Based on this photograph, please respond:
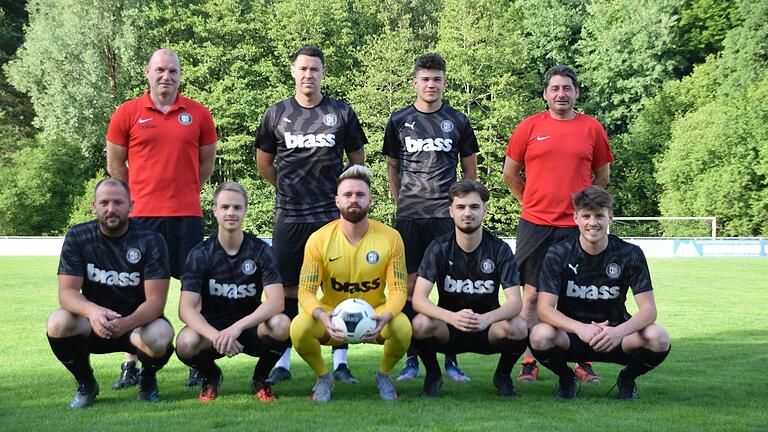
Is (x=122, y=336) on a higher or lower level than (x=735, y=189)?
lower

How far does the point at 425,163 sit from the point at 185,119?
180 cm

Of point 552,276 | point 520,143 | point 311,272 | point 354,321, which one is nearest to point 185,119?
point 311,272

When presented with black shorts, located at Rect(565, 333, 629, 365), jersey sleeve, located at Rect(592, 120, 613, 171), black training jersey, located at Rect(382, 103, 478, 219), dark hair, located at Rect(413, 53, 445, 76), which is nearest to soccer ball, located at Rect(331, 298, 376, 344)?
black shorts, located at Rect(565, 333, 629, 365)

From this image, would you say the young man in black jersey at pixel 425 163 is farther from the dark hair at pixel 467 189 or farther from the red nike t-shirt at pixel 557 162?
the dark hair at pixel 467 189

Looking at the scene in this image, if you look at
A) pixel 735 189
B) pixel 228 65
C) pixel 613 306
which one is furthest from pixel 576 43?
pixel 613 306

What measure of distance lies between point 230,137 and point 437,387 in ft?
117

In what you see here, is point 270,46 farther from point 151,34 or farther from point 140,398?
point 140,398

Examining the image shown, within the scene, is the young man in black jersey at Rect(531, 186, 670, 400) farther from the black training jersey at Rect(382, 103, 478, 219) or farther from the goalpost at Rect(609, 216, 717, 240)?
the goalpost at Rect(609, 216, 717, 240)

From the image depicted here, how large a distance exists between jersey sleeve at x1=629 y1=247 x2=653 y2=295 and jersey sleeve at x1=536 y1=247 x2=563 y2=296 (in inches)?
18.0

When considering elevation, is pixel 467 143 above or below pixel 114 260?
above

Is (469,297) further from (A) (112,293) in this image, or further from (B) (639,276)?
(A) (112,293)

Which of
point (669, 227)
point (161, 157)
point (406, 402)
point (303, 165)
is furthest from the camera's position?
point (669, 227)

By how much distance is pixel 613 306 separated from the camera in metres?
5.61

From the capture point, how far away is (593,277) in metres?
5.59
